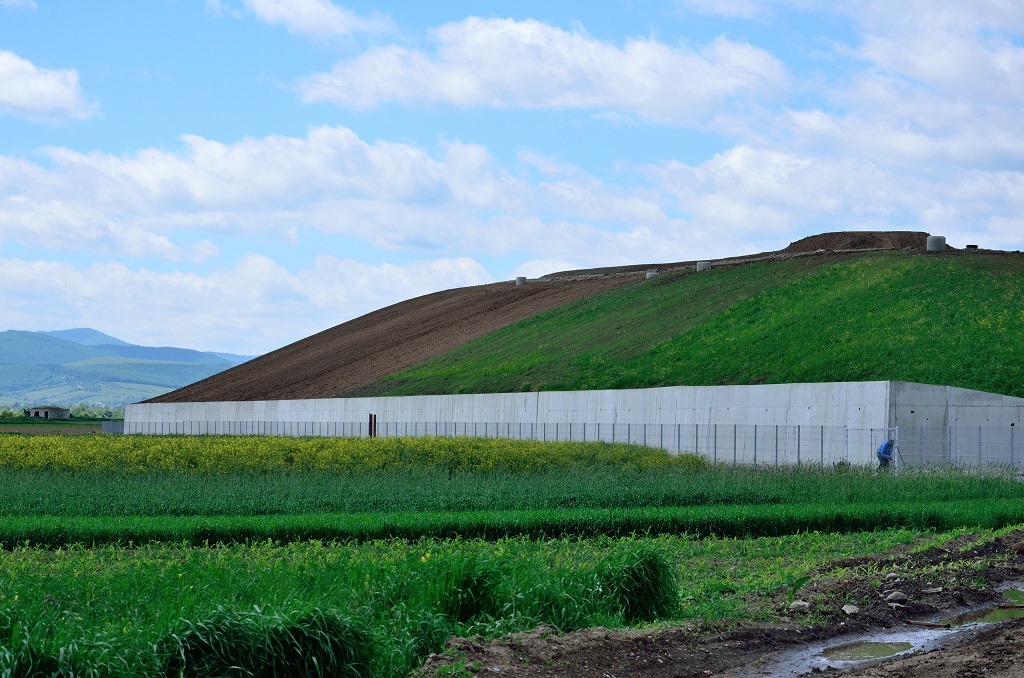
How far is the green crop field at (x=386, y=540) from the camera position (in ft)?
28.9

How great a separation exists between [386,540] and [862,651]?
8.98 metres

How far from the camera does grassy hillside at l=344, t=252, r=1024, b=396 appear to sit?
41.8 metres

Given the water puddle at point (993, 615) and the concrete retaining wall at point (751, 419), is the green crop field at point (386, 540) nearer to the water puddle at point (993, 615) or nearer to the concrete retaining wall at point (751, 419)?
the water puddle at point (993, 615)

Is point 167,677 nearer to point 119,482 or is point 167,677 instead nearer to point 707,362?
point 119,482

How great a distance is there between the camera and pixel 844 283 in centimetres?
5653

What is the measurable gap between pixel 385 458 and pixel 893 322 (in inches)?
951

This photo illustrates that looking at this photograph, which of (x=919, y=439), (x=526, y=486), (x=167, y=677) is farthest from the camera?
(x=919, y=439)

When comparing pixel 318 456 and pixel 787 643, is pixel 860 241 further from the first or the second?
pixel 787 643

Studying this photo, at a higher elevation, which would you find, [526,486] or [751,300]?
[751,300]

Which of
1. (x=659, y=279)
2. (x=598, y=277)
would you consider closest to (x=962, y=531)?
(x=659, y=279)

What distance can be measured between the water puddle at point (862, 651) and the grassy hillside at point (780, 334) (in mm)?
28824

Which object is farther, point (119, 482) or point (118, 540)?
point (119, 482)

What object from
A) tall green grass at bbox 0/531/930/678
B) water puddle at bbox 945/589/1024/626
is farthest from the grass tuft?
water puddle at bbox 945/589/1024/626

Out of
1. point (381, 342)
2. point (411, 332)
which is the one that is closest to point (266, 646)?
point (381, 342)
